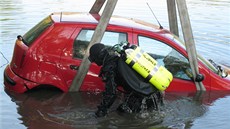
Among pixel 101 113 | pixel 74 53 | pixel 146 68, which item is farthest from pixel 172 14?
pixel 101 113

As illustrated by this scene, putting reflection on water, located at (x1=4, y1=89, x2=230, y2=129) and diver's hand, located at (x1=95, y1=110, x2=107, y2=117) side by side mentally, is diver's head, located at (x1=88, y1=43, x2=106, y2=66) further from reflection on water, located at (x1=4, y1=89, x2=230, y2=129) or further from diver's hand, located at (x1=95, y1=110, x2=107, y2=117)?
reflection on water, located at (x1=4, y1=89, x2=230, y2=129)

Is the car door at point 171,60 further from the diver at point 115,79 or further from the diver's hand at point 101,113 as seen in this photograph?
the diver's hand at point 101,113

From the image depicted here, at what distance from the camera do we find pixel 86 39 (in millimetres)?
7305

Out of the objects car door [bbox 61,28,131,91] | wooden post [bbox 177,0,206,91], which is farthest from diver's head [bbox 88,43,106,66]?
wooden post [bbox 177,0,206,91]

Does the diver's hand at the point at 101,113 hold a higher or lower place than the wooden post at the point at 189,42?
lower

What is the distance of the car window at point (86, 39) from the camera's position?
7.20 meters

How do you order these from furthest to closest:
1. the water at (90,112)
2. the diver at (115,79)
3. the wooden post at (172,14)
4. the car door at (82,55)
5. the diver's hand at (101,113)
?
the wooden post at (172,14) → the car door at (82,55) → the water at (90,112) → the diver's hand at (101,113) → the diver at (115,79)

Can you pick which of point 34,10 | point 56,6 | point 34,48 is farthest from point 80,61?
point 56,6

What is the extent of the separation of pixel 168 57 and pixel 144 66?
5.43 ft

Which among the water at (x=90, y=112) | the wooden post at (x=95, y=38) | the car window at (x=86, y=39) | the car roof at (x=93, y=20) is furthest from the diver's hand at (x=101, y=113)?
the car roof at (x=93, y=20)

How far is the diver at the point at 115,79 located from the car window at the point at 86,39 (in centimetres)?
120

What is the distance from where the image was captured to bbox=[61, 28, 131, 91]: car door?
712 centimetres

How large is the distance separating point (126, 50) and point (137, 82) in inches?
21.0

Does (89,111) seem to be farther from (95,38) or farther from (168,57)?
(168,57)
